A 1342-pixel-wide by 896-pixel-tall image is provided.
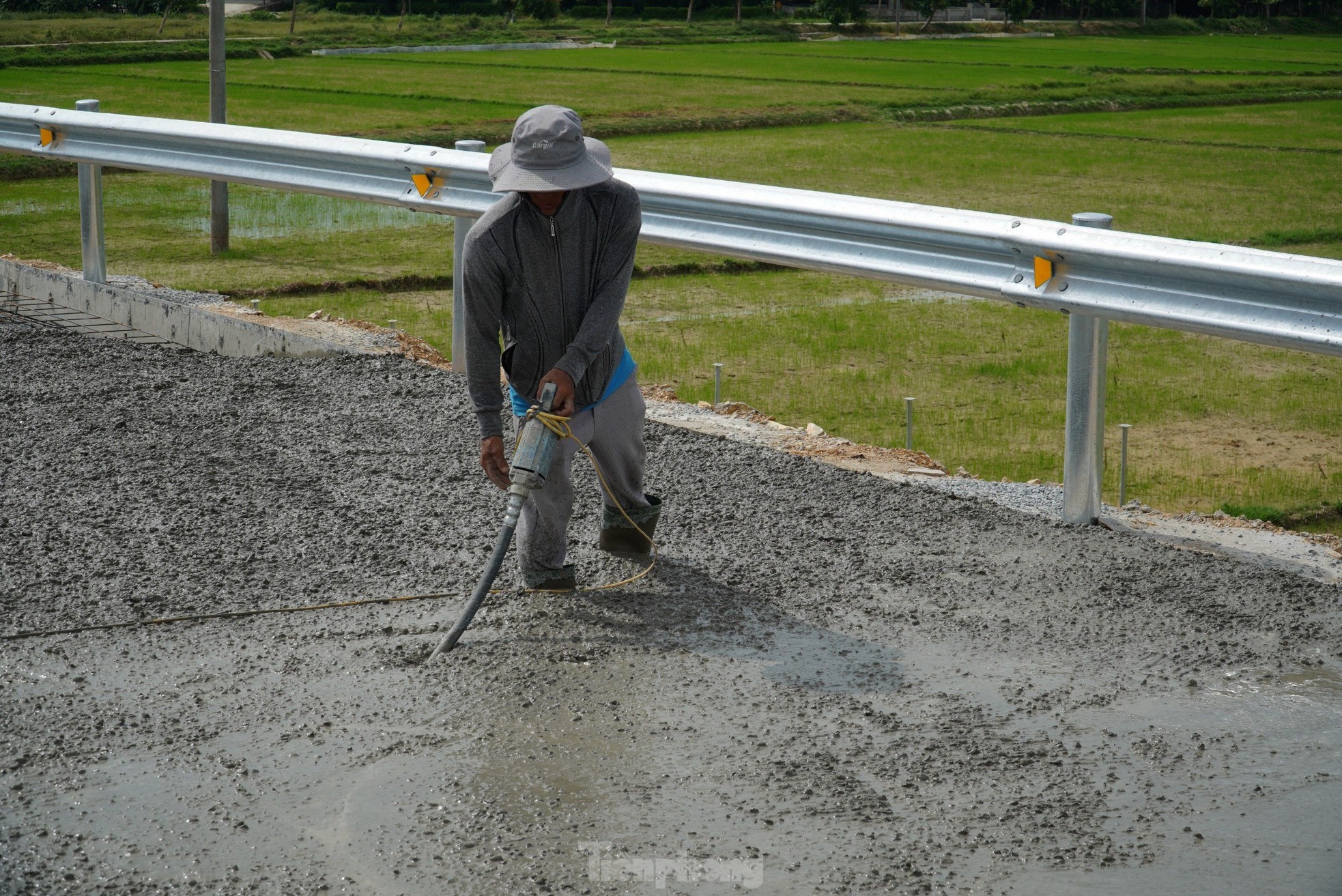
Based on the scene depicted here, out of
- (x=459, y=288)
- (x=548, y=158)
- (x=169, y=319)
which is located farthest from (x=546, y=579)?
(x=169, y=319)

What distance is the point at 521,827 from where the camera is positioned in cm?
297

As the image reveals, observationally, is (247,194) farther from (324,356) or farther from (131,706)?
(131,706)

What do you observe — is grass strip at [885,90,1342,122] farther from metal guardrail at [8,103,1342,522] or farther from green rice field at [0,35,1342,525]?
metal guardrail at [8,103,1342,522]

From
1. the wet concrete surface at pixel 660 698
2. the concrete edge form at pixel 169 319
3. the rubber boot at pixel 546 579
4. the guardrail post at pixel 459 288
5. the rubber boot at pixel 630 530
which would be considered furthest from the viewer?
the concrete edge form at pixel 169 319

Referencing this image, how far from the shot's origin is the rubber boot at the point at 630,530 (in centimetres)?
454

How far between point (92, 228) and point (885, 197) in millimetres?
11992

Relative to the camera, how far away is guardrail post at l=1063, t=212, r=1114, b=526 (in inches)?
185

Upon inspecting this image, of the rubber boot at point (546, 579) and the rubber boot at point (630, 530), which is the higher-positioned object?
the rubber boot at point (630, 530)

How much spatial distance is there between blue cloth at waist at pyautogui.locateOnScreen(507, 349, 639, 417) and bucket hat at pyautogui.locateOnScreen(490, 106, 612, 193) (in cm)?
67

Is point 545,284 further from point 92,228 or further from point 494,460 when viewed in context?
point 92,228

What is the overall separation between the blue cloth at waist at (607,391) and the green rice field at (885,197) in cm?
292

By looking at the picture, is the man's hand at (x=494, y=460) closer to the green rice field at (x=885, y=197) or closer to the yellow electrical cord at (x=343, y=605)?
the yellow electrical cord at (x=343, y=605)

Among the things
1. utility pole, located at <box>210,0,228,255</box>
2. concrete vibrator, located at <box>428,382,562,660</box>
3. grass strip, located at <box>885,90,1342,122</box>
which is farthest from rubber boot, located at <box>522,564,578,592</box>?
grass strip, located at <box>885,90,1342,122</box>

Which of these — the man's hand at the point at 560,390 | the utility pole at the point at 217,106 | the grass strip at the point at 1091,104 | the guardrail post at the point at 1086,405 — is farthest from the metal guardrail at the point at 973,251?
the grass strip at the point at 1091,104
